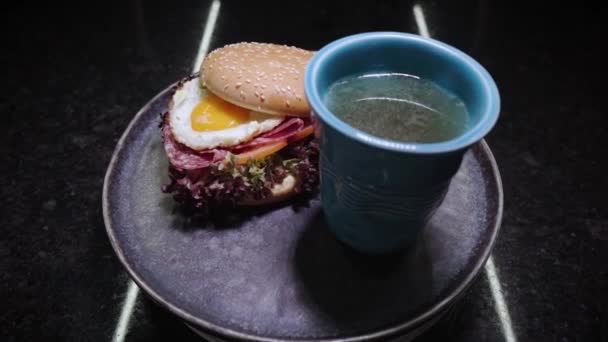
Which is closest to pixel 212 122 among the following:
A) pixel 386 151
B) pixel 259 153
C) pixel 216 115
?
pixel 216 115

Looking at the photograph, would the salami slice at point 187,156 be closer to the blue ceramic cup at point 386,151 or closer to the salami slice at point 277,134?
the salami slice at point 277,134

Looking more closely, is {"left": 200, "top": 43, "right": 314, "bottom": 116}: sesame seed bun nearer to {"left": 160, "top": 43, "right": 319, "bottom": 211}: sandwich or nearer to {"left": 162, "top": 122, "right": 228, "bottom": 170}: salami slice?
{"left": 160, "top": 43, "right": 319, "bottom": 211}: sandwich

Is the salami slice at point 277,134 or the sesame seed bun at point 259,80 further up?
the sesame seed bun at point 259,80

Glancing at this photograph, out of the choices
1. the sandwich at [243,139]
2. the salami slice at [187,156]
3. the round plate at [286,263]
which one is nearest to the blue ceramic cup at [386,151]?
the round plate at [286,263]

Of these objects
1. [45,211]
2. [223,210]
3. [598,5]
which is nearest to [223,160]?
[223,210]

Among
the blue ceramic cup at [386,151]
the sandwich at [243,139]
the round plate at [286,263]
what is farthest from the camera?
the sandwich at [243,139]

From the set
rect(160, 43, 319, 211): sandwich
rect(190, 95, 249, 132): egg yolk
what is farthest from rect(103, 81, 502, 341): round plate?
rect(190, 95, 249, 132): egg yolk
